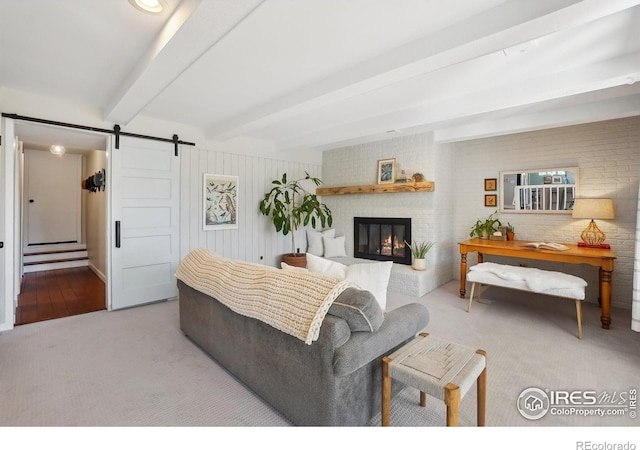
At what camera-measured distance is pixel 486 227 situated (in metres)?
4.53

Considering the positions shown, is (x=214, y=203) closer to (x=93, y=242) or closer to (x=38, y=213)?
(x=93, y=242)

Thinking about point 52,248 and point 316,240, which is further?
point 52,248

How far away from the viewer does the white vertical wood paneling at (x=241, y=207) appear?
4219mm

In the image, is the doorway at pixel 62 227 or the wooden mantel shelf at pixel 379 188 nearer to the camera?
the wooden mantel shelf at pixel 379 188

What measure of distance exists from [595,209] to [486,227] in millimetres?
1277

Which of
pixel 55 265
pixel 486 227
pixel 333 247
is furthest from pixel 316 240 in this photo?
pixel 55 265

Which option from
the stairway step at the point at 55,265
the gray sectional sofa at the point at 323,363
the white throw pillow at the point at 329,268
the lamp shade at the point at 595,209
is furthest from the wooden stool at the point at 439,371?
the stairway step at the point at 55,265

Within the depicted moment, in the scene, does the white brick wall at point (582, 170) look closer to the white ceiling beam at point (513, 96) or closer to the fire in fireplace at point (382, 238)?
the fire in fireplace at point (382, 238)

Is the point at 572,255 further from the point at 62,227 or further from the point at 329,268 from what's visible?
the point at 62,227

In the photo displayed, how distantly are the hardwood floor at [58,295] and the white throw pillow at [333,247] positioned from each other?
330 cm

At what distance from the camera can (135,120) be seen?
3.73 m

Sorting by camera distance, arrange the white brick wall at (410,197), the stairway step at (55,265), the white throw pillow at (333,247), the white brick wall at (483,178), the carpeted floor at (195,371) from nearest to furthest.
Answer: the carpeted floor at (195,371) → the white brick wall at (483,178) → the white brick wall at (410,197) → the white throw pillow at (333,247) → the stairway step at (55,265)

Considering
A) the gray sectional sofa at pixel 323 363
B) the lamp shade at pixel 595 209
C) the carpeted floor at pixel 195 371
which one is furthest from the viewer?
the lamp shade at pixel 595 209

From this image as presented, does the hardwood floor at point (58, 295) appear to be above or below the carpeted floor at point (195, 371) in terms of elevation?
above
